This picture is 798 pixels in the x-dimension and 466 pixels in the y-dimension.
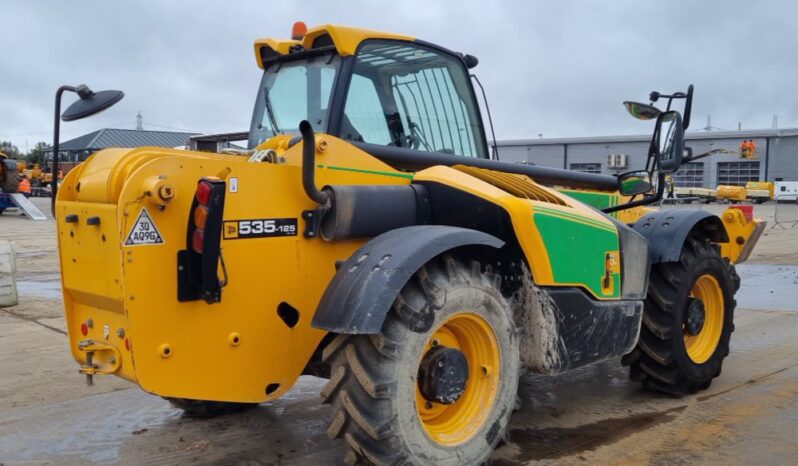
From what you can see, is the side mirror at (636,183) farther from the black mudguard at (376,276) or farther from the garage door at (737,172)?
the garage door at (737,172)

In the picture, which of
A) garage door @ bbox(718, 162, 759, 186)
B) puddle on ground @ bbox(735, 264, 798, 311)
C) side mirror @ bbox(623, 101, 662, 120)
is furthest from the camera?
garage door @ bbox(718, 162, 759, 186)

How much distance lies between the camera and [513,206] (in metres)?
3.82

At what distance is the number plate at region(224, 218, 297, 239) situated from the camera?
3305 millimetres

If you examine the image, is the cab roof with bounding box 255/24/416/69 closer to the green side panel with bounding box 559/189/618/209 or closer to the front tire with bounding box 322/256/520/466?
the front tire with bounding box 322/256/520/466

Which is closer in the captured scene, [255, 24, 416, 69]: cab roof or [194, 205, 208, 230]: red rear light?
[194, 205, 208, 230]: red rear light

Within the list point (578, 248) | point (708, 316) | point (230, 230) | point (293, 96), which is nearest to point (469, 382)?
point (578, 248)

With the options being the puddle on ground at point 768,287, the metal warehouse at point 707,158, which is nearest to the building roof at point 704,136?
the metal warehouse at point 707,158

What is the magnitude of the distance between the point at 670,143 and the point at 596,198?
1165 millimetres

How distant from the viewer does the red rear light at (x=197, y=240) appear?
3.13m

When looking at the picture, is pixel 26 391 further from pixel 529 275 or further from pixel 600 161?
pixel 600 161

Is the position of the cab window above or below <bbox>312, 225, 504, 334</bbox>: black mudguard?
above

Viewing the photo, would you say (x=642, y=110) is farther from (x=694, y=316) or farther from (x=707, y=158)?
(x=707, y=158)

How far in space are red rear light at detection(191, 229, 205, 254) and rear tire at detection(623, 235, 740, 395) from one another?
3.22 m

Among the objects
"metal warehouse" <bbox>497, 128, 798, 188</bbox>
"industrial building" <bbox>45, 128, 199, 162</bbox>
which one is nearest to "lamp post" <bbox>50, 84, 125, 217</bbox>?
"industrial building" <bbox>45, 128, 199, 162</bbox>
